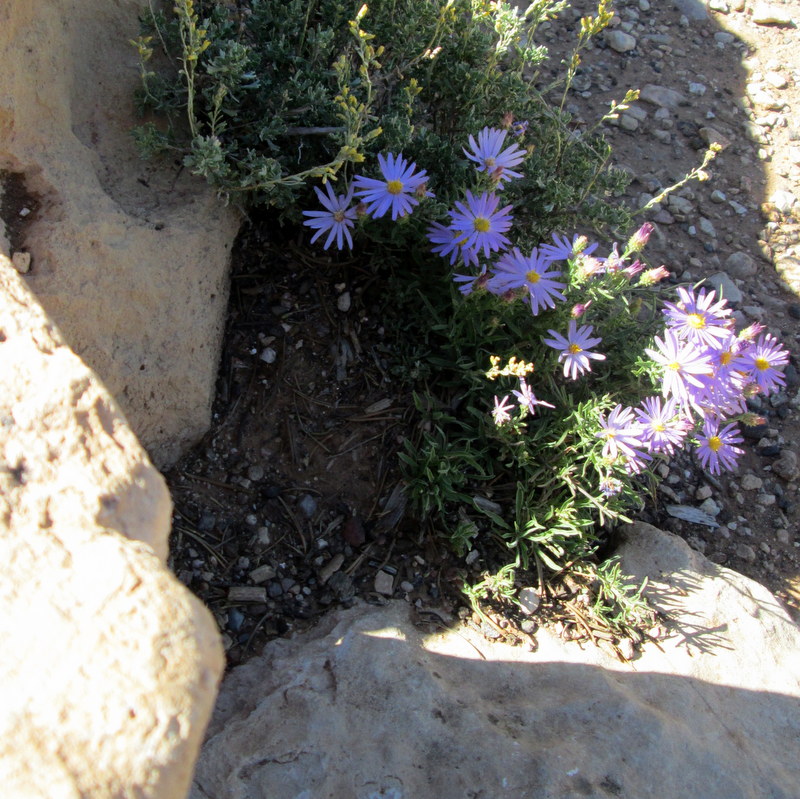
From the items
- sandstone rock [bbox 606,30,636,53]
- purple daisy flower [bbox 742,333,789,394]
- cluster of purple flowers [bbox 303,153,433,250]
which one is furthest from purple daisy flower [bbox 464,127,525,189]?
sandstone rock [bbox 606,30,636,53]

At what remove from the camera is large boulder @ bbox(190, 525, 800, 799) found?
1.90 m

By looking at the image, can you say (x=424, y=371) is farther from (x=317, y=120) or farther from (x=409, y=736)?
(x=409, y=736)

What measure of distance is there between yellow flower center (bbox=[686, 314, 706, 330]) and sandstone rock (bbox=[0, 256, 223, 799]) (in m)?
1.88

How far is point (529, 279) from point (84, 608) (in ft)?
6.15

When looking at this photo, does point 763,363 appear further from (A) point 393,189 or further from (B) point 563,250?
(A) point 393,189

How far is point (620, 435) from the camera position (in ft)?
8.51

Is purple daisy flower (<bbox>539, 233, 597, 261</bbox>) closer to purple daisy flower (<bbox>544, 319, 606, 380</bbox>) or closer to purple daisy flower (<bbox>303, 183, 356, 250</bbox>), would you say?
purple daisy flower (<bbox>544, 319, 606, 380</bbox>)

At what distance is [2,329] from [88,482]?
0.37 meters

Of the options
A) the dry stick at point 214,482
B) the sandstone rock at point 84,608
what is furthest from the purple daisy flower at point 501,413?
the sandstone rock at point 84,608

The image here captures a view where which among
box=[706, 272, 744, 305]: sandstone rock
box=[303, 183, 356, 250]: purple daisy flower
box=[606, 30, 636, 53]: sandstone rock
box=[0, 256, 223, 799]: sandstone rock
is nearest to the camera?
box=[0, 256, 223, 799]: sandstone rock

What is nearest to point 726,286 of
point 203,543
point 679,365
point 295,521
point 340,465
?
point 679,365

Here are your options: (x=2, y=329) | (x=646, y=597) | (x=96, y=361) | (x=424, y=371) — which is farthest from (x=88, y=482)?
(x=646, y=597)

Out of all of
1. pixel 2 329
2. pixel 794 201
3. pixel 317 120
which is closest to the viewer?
pixel 2 329

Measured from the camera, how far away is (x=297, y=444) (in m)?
2.78
